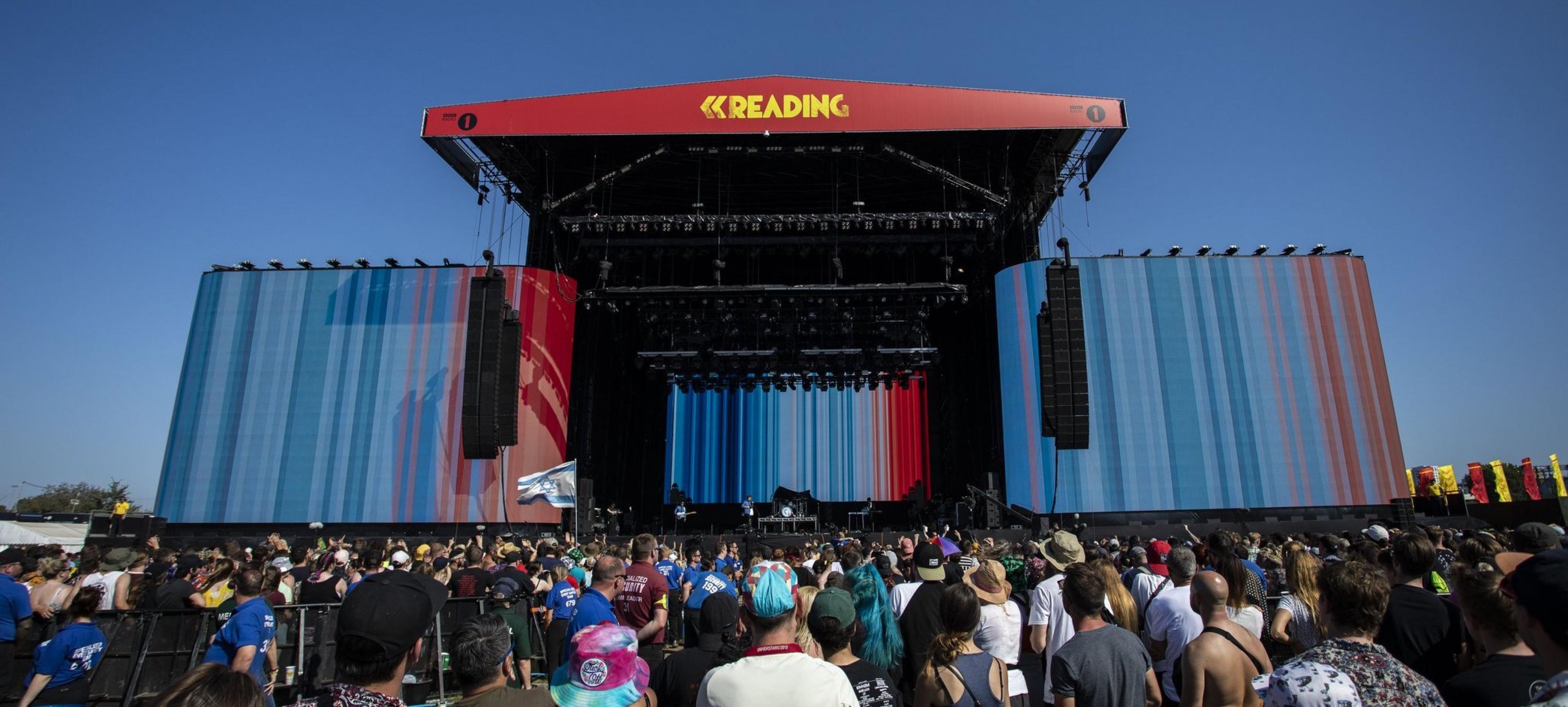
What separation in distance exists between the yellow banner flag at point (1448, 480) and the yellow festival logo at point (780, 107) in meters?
21.4

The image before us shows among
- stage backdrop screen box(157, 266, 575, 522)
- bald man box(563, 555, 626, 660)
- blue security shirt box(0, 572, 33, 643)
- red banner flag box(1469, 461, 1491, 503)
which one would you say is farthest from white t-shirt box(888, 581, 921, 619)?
red banner flag box(1469, 461, 1491, 503)

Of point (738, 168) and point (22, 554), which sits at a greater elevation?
point (738, 168)

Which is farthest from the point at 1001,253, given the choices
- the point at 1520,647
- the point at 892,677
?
the point at 1520,647

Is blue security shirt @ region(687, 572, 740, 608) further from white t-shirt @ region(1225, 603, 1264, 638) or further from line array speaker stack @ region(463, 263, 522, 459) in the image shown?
line array speaker stack @ region(463, 263, 522, 459)

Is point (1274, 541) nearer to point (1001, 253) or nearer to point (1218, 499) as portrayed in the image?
point (1218, 499)

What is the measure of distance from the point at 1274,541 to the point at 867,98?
13.5 meters

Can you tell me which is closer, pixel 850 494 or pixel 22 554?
pixel 22 554

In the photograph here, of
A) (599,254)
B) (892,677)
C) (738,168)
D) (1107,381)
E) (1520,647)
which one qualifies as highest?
(738,168)

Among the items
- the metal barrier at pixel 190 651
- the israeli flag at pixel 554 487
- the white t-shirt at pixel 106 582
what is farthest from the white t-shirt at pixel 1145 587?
the israeli flag at pixel 554 487

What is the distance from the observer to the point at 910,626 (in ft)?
14.4

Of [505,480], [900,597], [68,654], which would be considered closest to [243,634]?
[68,654]

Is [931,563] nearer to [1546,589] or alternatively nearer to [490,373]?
[1546,589]

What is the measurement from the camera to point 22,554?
629 centimetres

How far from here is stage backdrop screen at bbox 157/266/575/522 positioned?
69.5 feet
